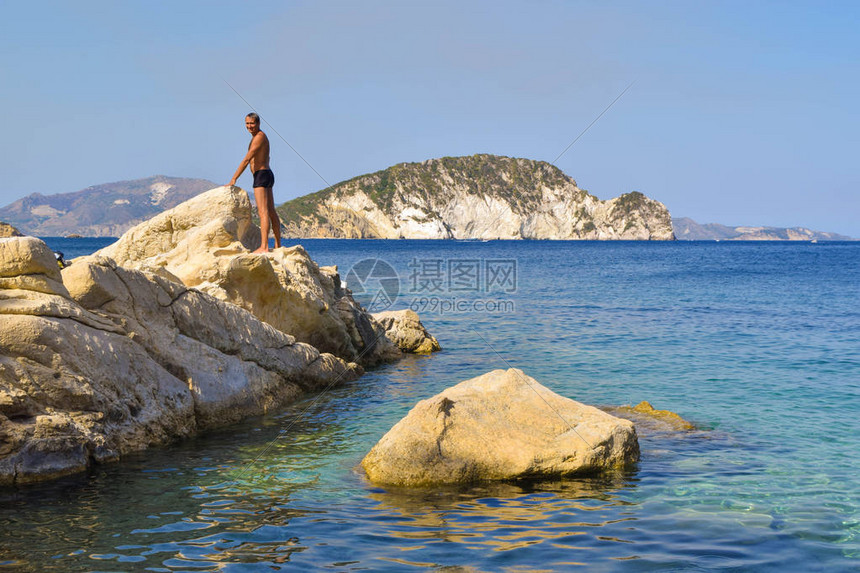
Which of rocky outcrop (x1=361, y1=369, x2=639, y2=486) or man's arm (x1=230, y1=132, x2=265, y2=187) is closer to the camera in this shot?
rocky outcrop (x1=361, y1=369, x2=639, y2=486)

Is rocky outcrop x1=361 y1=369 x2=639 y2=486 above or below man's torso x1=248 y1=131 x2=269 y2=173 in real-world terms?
Answer: below

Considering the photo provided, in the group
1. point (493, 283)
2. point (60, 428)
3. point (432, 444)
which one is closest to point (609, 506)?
point (432, 444)

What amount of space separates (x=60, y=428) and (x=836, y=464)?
31.3 feet

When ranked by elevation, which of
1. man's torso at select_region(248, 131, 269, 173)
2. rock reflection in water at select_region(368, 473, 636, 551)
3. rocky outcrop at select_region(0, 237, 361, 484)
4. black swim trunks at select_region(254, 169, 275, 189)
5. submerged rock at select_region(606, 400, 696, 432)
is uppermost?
man's torso at select_region(248, 131, 269, 173)

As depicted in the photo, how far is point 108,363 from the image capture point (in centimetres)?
880

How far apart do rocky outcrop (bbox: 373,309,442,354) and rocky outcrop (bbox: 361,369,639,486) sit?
9.41 metres

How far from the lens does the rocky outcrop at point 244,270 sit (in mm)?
13188

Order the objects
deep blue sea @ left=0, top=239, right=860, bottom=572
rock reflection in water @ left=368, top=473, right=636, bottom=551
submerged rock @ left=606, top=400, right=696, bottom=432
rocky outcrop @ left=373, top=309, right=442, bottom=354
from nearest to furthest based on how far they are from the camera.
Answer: deep blue sea @ left=0, top=239, right=860, bottom=572 < rock reflection in water @ left=368, top=473, right=636, bottom=551 < submerged rock @ left=606, top=400, right=696, bottom=432 < rocky outcrop @ left=373, top=309, right=442, bottom=354

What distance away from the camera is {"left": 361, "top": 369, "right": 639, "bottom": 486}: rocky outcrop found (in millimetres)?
7887

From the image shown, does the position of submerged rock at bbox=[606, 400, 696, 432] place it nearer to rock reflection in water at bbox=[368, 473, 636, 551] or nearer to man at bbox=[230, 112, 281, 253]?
rock reflection in water at bbox=[368, 473, 636, 551]

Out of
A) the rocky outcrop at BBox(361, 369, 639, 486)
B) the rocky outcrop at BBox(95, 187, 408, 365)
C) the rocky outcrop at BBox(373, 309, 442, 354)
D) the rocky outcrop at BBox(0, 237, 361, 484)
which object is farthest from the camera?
the rocky outcrop at BBox(373, 309, 442, 354)

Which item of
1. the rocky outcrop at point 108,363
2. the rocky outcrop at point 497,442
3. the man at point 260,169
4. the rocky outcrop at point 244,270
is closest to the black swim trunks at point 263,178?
the man at point 260,169

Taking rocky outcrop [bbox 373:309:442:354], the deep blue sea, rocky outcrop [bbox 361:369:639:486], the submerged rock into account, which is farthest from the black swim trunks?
the submerged rock

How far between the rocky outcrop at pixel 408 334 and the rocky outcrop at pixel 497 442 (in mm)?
9411
